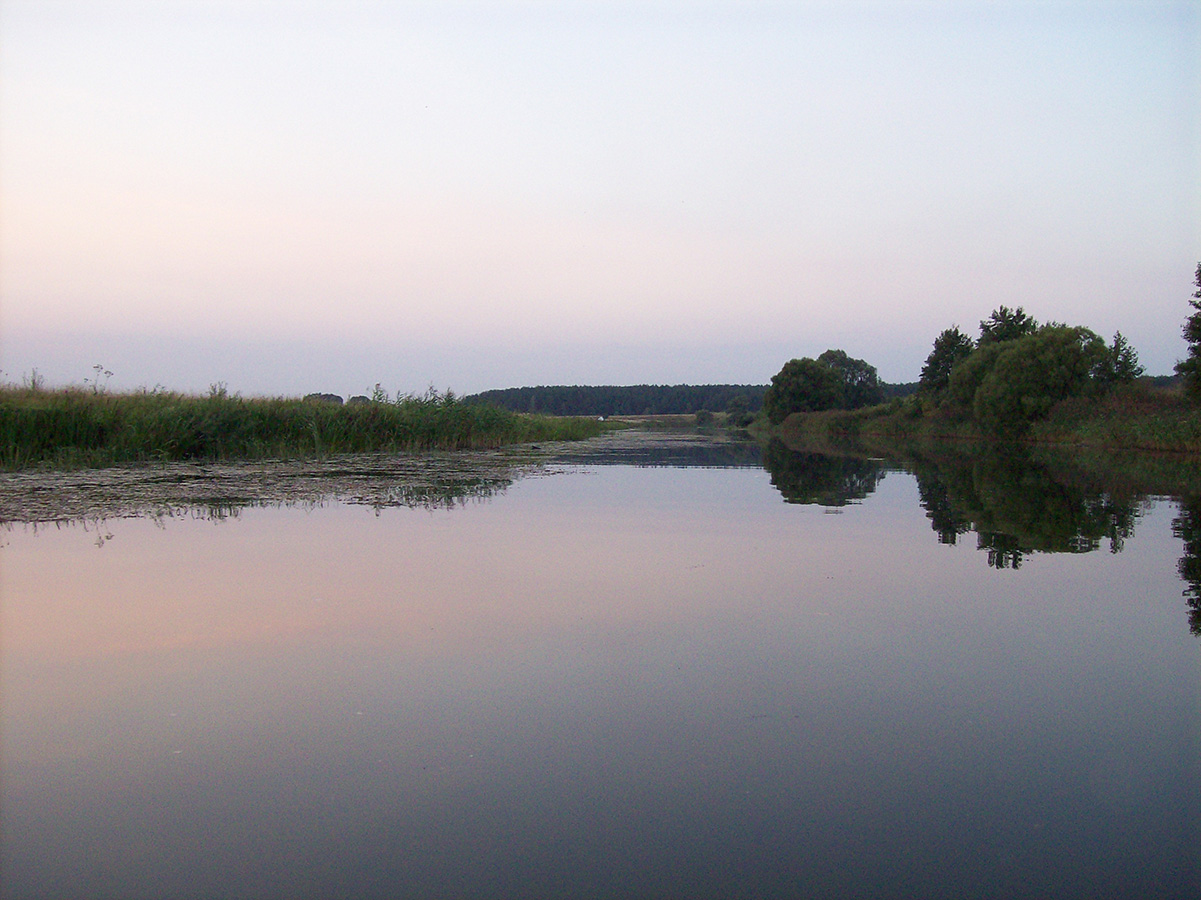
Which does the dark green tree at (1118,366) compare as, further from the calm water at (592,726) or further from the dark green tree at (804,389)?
the dark green tree at (804,389)

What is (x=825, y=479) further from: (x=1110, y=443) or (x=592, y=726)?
(x=1110, y=443)

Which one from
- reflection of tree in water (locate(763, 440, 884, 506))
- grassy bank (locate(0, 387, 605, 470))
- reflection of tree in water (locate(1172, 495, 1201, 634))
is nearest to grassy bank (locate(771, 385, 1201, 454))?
reflection of tree in water (locate(763, 440, 884, 506))

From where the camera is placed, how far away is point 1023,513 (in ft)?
28.9

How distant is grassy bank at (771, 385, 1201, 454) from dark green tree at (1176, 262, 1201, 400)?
0.45 m

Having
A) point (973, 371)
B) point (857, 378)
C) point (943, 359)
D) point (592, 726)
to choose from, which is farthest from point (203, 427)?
point (857, 378)

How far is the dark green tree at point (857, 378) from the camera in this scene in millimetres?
73125

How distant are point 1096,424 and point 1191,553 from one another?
68.2 feet

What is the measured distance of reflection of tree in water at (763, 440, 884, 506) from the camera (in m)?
10.7

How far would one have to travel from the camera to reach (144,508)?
8141 mm

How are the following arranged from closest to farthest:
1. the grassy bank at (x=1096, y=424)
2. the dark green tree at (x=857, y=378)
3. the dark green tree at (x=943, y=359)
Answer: the grassy bank at (x=1096, y=424), the dark green tree at (x=943, y=359), the dark green tree at (x=857, y=378)

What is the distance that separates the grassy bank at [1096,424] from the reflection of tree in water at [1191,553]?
1214 centimetres

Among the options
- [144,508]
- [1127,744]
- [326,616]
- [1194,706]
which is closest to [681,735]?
[1127,744]

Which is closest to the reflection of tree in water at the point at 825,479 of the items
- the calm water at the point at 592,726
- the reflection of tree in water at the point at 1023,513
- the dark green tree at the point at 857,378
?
the reflection of tree in water at the point at 1023,513

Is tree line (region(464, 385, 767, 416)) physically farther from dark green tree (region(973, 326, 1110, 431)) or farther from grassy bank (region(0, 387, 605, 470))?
grassy bank (region(0, 387, 605, 470))
